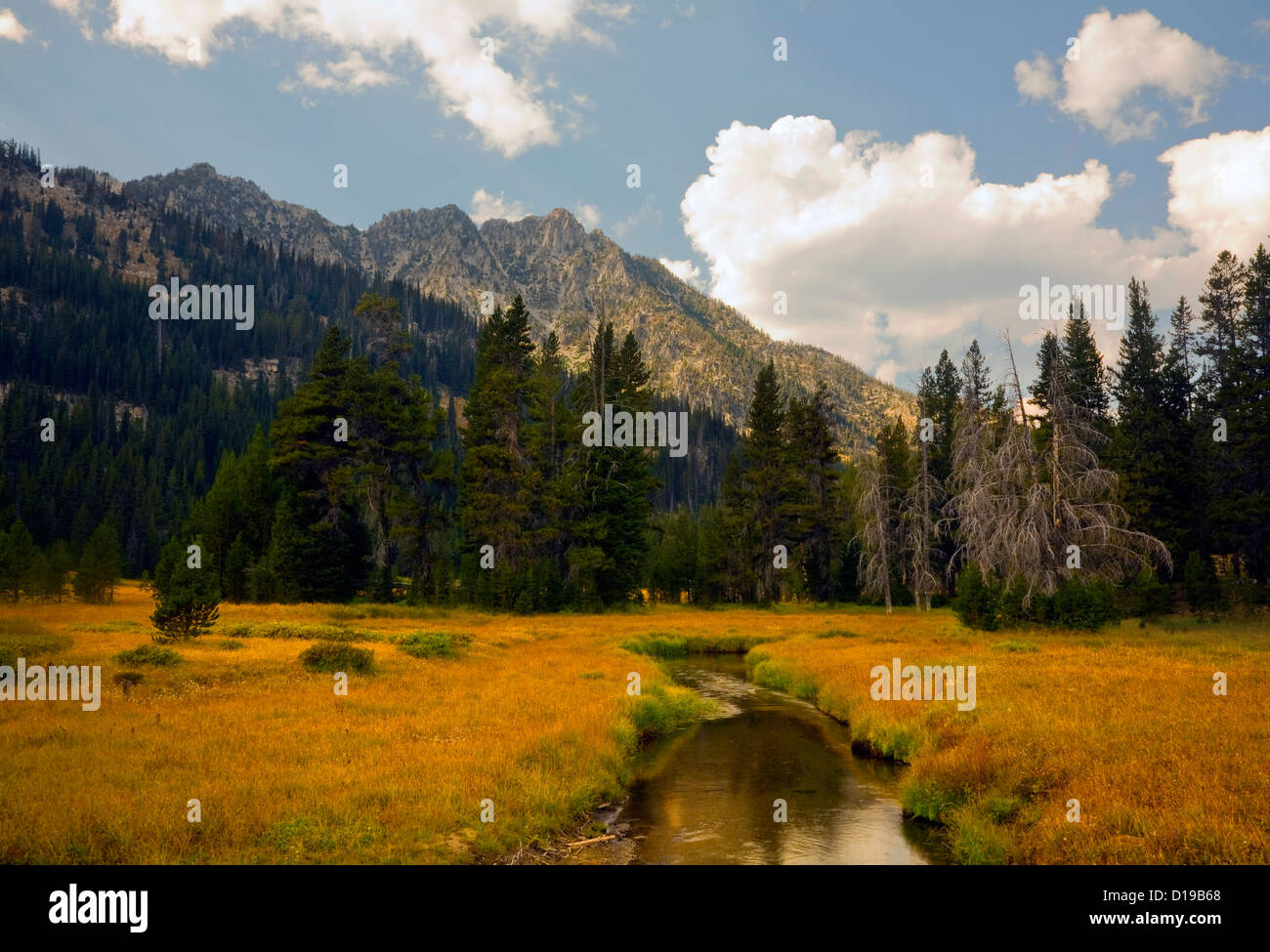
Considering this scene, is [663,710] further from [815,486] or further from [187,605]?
[815,486]

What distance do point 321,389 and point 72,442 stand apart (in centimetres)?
12957

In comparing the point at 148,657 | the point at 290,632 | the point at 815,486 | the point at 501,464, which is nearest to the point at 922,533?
the point at 815,486

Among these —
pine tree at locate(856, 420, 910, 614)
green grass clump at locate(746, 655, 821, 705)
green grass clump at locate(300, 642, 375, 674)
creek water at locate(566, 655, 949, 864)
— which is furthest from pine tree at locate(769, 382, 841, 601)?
green grass clump at locate(300, 642, 375, 674)

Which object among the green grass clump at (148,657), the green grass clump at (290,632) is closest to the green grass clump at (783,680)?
the green grass clump at (290,632)

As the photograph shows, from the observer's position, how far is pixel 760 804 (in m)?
14.5

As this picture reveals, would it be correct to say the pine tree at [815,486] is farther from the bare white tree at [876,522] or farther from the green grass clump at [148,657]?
the green grass clump at [148,657]

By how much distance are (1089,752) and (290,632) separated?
33205 mm

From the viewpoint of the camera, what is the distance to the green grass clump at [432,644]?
2927 centimetres

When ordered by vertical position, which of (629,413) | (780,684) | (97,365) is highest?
(97,365)

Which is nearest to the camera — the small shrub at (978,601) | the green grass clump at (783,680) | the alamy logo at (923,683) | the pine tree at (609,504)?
the alamy logo at (923,683)
